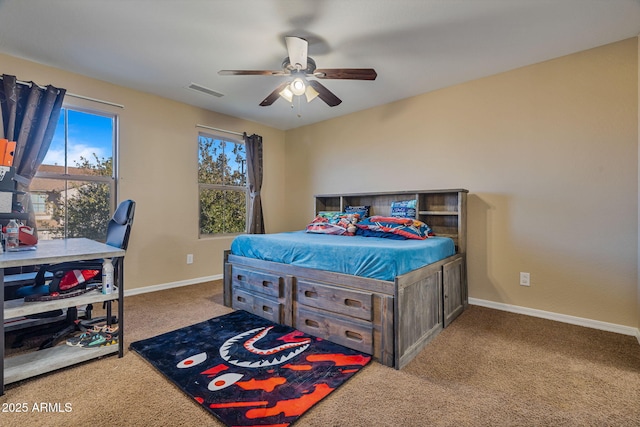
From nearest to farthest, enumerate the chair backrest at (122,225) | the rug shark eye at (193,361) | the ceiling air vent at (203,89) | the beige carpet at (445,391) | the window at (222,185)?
the beige carpet at (445,391) → the rug shark eye at (193,361) → the chair backrest at (122,225) → the ceiling air vent at (203,89) → the window at (222,185)

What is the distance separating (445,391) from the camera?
1.59 metres

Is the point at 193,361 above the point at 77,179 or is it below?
below

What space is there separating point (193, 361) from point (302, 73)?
236 centimetres

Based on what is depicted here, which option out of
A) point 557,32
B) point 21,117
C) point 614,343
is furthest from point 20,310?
point 557,32

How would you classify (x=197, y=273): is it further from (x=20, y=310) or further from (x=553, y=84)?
(x=553, y=84)

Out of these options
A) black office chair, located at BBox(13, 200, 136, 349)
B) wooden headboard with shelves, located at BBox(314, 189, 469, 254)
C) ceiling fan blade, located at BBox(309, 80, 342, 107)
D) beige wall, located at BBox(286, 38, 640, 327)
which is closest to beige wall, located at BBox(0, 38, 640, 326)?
beige wall, located at BBox(286, 38, 640, 327)

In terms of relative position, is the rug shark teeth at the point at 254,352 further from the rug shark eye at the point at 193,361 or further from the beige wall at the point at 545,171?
the beige wall at the point at 545,171

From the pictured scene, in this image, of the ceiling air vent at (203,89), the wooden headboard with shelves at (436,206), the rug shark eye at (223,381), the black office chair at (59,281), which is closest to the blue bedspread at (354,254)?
the wooden headboard with shelves at (436,206)

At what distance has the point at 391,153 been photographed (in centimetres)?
375

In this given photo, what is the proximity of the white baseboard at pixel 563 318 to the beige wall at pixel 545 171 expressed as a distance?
0.04 m

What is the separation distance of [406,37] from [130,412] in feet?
10.1

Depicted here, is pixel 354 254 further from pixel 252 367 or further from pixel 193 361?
pixel 193 361

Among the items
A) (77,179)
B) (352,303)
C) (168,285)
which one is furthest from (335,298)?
(77,179)

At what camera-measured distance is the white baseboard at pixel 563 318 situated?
2.33 m
